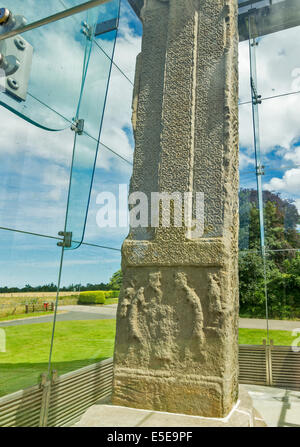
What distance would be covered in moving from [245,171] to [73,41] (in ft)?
14.8

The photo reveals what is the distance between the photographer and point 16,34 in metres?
1.89

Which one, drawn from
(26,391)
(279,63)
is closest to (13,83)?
(26,391)

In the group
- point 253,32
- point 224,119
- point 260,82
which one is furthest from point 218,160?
point 253,32

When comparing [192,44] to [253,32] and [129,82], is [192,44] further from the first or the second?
[253,32]

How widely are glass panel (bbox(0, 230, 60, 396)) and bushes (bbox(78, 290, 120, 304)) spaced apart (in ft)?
1.63

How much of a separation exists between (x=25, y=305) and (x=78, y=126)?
186 cm

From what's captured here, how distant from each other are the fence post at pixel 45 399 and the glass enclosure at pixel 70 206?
167 mm

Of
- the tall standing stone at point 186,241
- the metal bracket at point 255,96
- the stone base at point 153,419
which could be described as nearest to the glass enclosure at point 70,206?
the tall standing stone at point 186,241

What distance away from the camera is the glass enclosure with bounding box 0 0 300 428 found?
2.63 metres

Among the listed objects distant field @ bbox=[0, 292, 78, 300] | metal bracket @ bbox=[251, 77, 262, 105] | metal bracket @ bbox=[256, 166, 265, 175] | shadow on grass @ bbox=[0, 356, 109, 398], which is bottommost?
shadow on grass @ bbox=[0, 356, 109, 398]

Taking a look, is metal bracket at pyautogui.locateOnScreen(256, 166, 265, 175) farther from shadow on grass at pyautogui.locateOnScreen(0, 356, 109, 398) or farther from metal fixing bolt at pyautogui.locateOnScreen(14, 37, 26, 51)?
metal fixing bolt at pyautogui.locateOnScreen(14, 37, 26, 51)

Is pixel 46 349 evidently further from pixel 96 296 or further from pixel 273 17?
pixel 273 17

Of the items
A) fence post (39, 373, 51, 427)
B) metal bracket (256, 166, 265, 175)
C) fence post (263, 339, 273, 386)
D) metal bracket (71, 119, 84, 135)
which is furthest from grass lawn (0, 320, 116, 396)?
metal bracket (256, 166, 265, 175)

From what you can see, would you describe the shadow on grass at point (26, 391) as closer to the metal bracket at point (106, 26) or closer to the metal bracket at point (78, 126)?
the metal bracket at point (78, 126)
